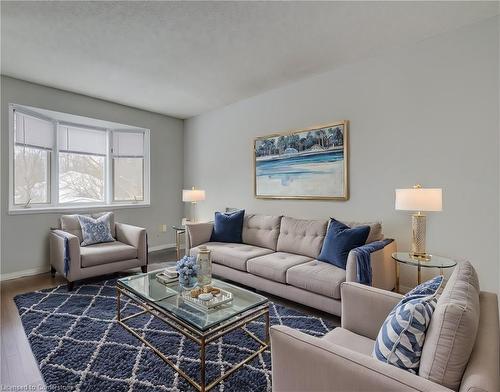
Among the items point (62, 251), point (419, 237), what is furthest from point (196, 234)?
point (419, 237)

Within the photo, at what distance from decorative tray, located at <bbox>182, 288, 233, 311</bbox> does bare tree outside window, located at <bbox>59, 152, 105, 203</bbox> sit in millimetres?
3240

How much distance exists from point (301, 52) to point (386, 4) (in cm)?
92

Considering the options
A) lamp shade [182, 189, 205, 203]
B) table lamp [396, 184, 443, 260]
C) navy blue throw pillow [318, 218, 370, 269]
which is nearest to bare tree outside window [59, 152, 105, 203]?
lamp shade [182, 189, 205, 203]

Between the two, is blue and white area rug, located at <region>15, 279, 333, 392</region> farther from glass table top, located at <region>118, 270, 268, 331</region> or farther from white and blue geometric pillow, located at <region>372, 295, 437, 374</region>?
white and blue geometric pillow, located at <region>372, 295, 437, 374</region>

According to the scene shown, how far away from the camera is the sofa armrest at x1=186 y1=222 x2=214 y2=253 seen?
381 cm

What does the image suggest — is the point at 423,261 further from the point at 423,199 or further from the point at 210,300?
the point at 210,300

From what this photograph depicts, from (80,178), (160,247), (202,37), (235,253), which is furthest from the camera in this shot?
(160,247)

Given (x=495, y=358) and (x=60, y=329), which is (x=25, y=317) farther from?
(x=495, y=358)

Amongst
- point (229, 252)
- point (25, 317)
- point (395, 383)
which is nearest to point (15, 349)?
point (25, 317)

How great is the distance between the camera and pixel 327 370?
3.32 ft

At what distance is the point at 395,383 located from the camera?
2.86ft

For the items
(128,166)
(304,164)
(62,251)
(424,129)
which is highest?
(424,129)

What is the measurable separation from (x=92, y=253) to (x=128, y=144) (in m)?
2.33

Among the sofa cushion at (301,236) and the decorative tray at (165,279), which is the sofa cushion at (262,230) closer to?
the sofa cushion at (301,236)
